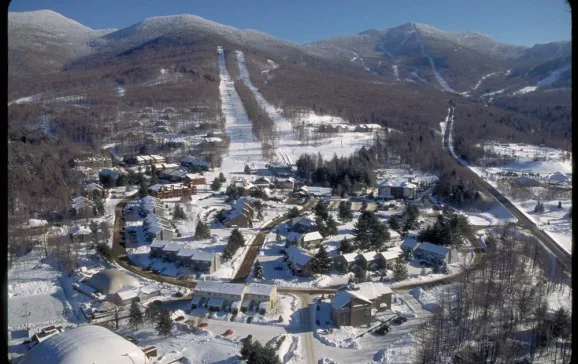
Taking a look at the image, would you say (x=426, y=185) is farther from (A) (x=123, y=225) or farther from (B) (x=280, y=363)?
(B) (x=280, y=363)

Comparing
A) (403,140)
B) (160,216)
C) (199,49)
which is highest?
(199,49)

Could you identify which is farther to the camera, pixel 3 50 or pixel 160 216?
pixel 160 216

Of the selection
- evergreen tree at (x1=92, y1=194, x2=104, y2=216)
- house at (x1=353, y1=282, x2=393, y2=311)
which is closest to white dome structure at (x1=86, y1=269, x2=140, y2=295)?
house at (x1=353, y1=282, x2=393, y2=311)

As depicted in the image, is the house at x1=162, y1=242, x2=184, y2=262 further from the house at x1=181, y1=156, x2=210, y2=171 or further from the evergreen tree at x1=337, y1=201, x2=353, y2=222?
the house at x1=181, y1=156, x2=210, y2=171

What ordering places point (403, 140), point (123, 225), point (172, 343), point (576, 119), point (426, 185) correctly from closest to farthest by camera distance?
point (576, 119), point (172, 343), point (123, 225), point (426, 185), point (403, 140)

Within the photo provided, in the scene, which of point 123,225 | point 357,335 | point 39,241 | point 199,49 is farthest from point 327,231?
point 199,49

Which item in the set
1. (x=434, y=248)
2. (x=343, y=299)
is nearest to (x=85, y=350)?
(x=343, y=299)

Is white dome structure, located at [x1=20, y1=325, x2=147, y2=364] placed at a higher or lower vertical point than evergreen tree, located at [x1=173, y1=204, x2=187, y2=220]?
lower
